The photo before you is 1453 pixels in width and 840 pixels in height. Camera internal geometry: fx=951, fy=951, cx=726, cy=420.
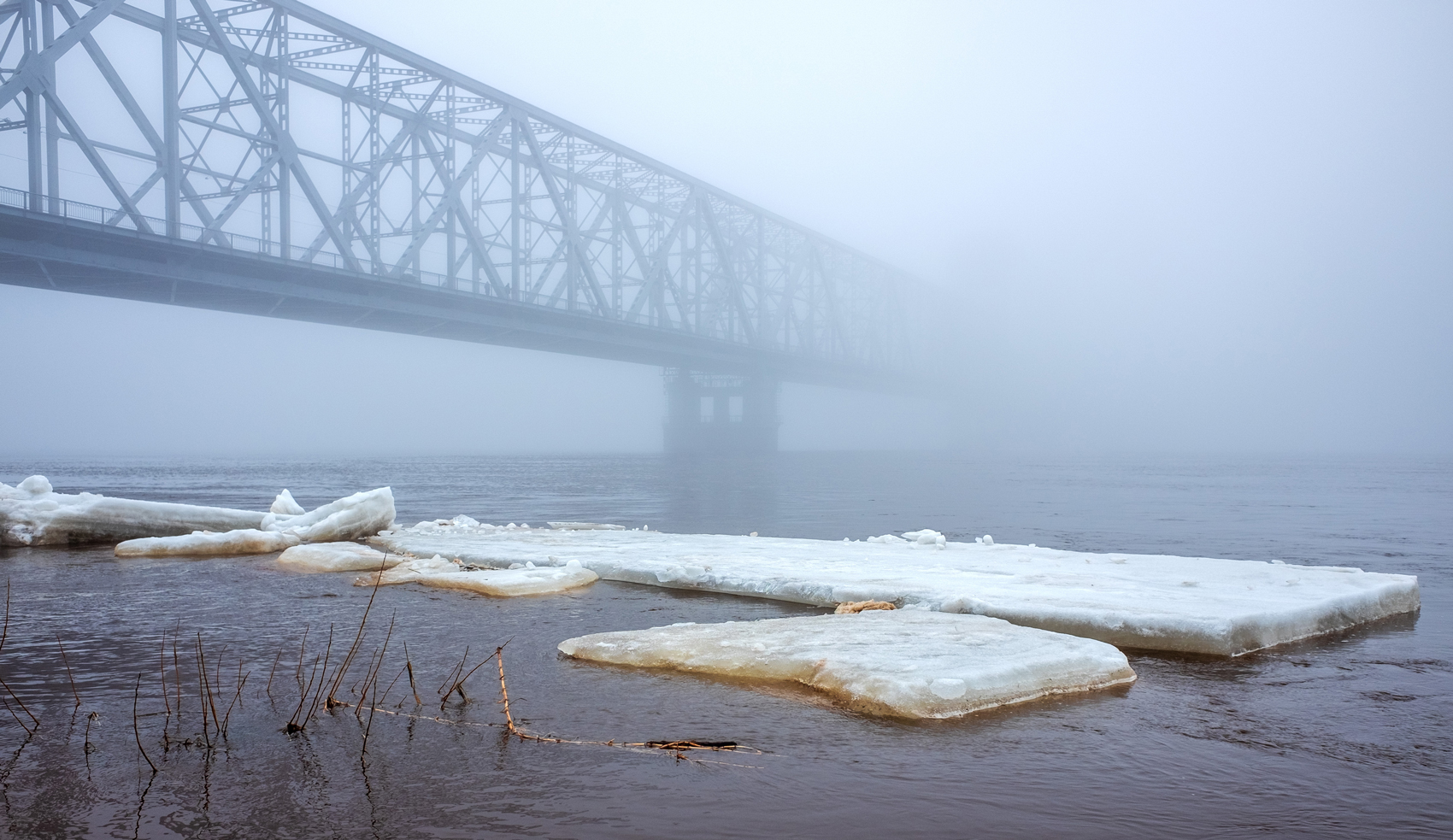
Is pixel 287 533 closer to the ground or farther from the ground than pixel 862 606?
farther from the ground

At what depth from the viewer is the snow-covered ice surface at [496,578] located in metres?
6.82

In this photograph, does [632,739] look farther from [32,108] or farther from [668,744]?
[32,108]

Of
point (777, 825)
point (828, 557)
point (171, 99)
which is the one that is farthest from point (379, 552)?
point (171, 99)

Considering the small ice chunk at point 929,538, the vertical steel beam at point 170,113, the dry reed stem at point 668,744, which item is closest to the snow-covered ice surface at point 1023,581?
the small ice chunk at point 929,538

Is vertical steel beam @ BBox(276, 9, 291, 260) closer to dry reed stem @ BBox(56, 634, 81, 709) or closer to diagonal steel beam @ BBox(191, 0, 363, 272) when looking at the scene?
diagonal steel beam @ BBox(191, 0, 363, 272)

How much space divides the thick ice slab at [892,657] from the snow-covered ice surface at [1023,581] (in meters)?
0.67

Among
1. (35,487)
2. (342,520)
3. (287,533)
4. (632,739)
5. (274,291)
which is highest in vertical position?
(274,291)

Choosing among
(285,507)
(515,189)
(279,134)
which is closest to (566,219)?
(515,189)

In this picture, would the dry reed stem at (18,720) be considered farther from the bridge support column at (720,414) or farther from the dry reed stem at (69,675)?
the bridge support column at (720,414)

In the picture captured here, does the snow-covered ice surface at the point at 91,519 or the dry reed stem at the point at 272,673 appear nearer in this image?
the dry reed stem at the point at 272,673

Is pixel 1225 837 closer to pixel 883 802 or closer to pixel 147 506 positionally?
pixel 883 802

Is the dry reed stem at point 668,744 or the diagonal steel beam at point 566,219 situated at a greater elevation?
the diagonal steel beam at point 566,219

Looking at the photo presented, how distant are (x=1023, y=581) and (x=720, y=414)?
71637 millimetres

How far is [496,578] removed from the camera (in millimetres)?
7023
